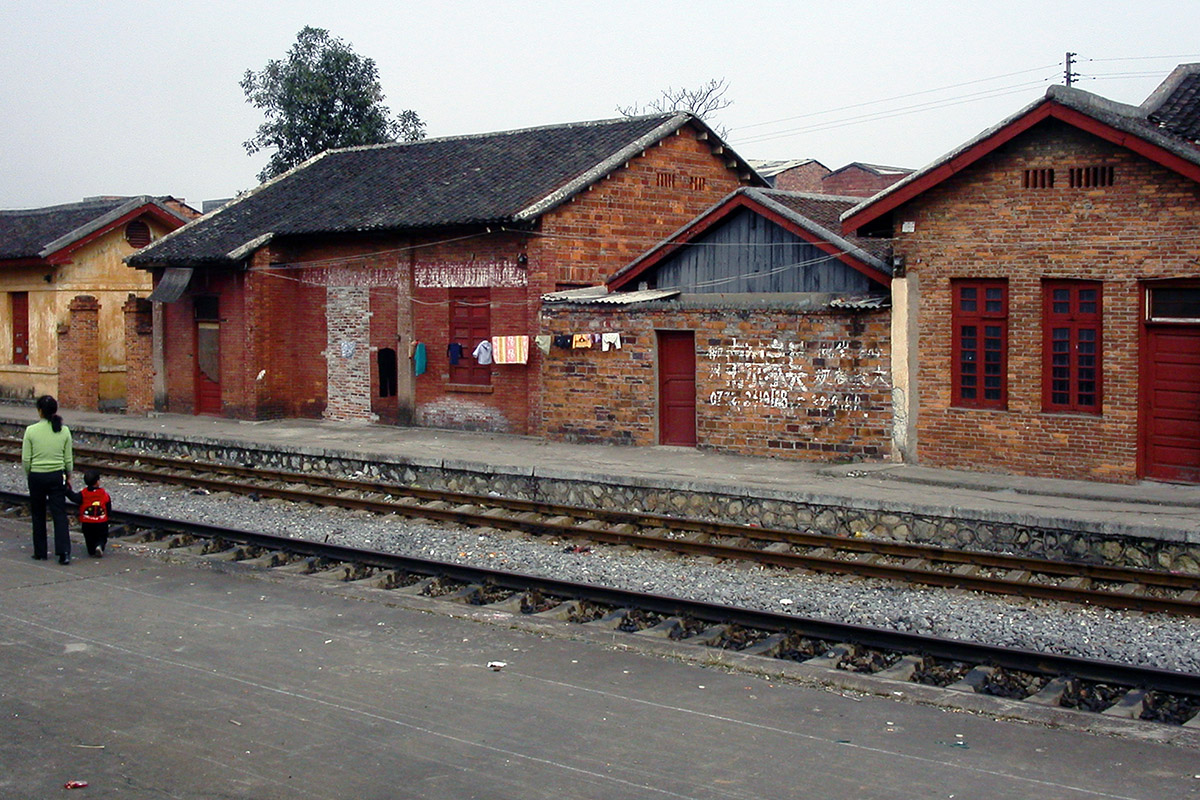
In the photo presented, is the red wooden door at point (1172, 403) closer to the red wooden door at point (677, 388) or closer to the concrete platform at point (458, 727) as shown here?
the red wooden door at point (677, 388)

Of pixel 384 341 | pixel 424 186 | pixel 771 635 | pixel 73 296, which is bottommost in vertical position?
pixel 771 635

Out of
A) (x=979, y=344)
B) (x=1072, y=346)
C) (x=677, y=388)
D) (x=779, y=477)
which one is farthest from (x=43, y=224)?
(x=1072, y=346)

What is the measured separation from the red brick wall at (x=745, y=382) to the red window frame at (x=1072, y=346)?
215 centimetres

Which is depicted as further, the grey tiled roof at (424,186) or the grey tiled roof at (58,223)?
the grey tiled roof at (58,223)

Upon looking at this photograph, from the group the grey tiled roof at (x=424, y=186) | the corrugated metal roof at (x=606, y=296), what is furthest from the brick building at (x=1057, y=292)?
the grey tiled roof at (x=424, y=186)

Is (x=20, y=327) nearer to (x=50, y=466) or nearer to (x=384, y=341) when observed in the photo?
(x=384, y=341)

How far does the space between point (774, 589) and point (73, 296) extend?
24.1 m

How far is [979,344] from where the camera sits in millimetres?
16641

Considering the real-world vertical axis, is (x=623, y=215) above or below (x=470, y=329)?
above

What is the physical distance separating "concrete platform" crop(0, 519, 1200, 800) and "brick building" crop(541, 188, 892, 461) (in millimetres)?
8846

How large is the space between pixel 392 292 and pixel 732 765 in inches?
723

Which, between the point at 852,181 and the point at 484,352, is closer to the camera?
the point at 484,352

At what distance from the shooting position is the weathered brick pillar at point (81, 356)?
28.9 metres

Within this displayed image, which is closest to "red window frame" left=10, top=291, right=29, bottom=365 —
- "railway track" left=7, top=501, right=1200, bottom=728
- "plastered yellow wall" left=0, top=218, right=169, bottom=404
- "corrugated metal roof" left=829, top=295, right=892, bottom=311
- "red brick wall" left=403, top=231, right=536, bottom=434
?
"plastered yellow wall" left=0, top=218, right=169, bottom=404
